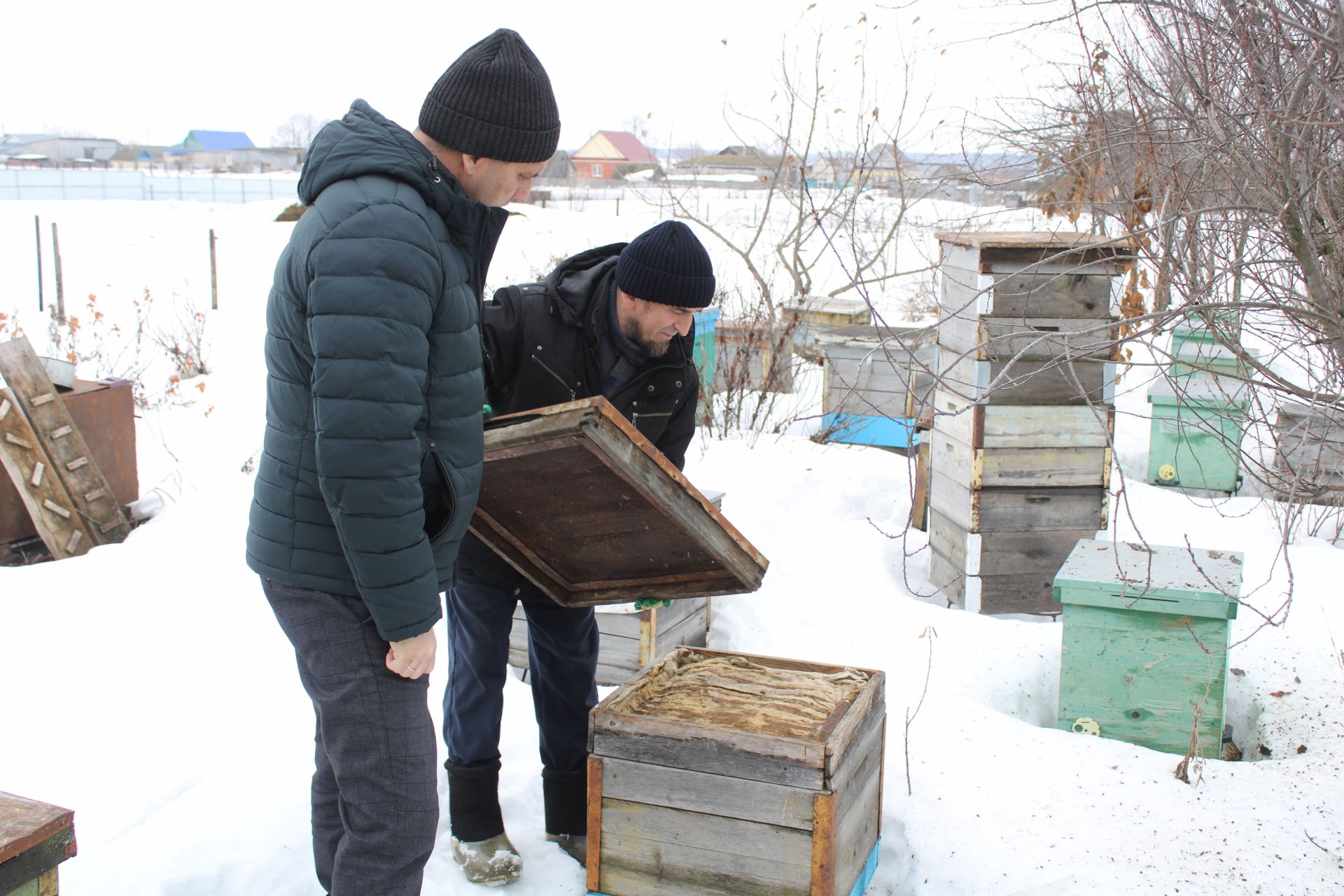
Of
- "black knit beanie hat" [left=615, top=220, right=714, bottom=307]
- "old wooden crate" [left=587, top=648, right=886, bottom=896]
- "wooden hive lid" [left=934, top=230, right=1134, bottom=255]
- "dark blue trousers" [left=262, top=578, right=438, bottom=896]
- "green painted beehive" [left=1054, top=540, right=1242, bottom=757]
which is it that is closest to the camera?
"dark blue trousers" [left=262, top=578, right=438, bottom=896]

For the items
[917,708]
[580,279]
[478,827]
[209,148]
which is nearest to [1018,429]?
[917,708]

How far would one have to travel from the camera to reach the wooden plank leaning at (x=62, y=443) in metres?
5.65

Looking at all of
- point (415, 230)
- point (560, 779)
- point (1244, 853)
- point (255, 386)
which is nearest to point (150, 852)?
point (560, 779)

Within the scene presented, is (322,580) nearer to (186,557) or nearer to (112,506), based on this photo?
(186,557)

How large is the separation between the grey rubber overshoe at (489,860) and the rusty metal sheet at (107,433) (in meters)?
4.18

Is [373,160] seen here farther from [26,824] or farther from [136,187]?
[136,187]

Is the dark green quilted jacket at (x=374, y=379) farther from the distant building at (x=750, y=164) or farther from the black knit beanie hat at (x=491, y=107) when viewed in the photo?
the distant building at (x=750, y=164)

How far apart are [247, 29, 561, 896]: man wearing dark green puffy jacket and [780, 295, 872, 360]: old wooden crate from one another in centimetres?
642

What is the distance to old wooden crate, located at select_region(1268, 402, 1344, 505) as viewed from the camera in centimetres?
276

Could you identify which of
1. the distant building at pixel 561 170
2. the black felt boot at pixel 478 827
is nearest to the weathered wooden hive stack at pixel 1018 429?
the black felt boot at pixel 478 827

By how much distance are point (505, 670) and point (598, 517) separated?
64 centimetres

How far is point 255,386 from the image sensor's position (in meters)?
10.2

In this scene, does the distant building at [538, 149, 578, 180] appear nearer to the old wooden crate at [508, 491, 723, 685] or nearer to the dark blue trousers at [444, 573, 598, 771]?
the old wooden crate at [508, 491, 723, 685]

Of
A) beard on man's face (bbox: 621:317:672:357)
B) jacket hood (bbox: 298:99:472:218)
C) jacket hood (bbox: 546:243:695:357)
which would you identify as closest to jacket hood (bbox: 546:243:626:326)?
jacket hood (bbox: 546:243:695:357)
